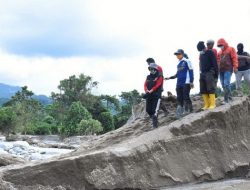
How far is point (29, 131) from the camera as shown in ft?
162

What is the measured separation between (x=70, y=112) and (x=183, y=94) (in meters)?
37.1

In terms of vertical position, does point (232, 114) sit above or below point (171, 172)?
above

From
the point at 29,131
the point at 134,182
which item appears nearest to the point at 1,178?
the point at 134,182

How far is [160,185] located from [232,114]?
7.37 feet

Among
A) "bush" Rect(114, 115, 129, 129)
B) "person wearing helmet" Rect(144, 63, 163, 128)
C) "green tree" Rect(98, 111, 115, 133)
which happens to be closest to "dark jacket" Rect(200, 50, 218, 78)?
"person wearing helmet" Rect(144, 63, 163, 128)

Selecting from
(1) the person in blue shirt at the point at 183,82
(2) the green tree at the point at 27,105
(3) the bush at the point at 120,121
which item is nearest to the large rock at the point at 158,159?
(1) the person in blue shirt at the point at 183,82

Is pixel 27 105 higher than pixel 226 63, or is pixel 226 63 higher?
pixel 226 63

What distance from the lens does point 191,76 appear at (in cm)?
1047

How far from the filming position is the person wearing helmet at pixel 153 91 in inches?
409

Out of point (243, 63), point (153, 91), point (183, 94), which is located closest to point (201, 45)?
point (183, 94)

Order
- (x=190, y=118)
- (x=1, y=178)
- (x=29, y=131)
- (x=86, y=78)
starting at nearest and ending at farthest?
(x=1, y=178) → (x=190, y=118) → (x=29, y=131) → (x=86, y=78)

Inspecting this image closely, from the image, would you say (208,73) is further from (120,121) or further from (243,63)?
(120,121)

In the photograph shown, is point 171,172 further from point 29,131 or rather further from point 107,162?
point 29,131

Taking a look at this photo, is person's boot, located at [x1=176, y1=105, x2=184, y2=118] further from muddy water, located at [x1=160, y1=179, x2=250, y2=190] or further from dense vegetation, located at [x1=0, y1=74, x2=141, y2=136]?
dense vegetation, located at [x1=0, y1=74, x2=141, y2=136]
